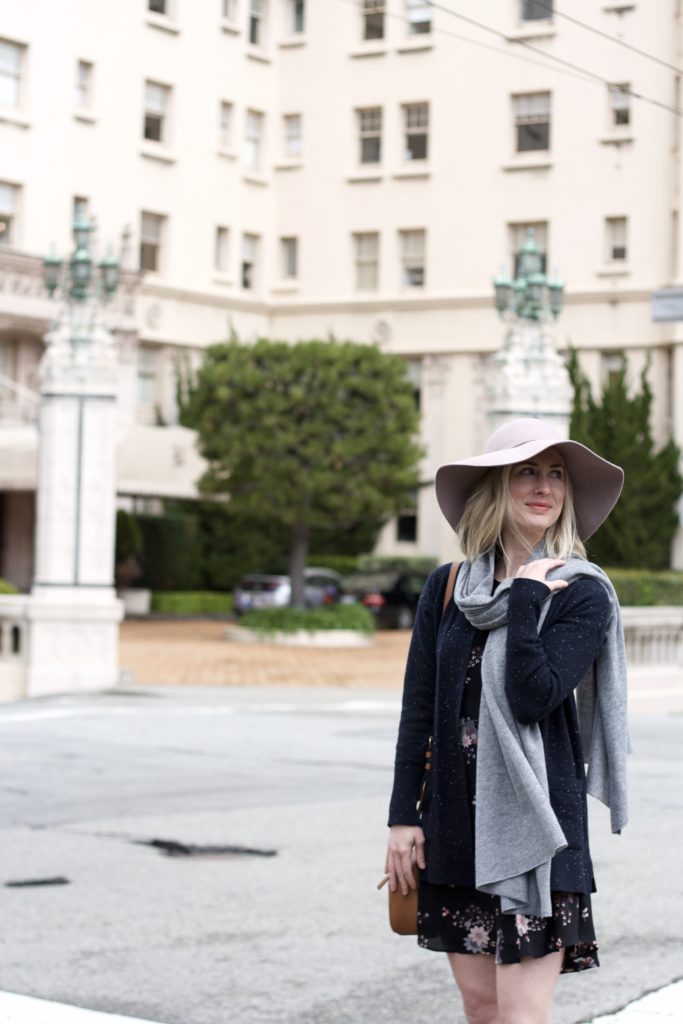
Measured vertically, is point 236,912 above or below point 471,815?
below

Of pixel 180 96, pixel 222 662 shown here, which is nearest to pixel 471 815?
pixel 222 662

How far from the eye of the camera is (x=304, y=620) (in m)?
31.5

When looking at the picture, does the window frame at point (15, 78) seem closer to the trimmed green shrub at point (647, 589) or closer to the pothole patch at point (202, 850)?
the trimmed green shrub at point (647, 589)

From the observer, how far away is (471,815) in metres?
4.28

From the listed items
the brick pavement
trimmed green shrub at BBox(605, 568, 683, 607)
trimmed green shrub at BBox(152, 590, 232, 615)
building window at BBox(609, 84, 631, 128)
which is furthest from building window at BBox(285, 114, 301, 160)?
trimmed green shrub at BBox(605, 568, 683, 607)

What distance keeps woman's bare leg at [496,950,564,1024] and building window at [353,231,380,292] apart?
4525cm

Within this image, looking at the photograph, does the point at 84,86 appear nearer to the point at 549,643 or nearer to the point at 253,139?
the point at 253,139

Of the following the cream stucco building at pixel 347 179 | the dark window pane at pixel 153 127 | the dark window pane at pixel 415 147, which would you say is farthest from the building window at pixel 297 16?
the dark window pane at pixel 153 127

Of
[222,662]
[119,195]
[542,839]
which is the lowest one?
[222,662]

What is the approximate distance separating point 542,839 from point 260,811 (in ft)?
23.5

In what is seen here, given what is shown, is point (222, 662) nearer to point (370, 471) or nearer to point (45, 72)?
point (370, 471)

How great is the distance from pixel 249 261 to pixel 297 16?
693 centimetres

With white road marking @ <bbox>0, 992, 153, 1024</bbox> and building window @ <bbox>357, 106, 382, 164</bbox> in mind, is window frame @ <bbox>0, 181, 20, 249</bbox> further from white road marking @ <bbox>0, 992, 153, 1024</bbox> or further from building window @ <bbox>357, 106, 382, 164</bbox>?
white road marking @ <bbox>0, 992, 153, 1024</bbox>

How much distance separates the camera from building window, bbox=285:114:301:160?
49.3 metres
